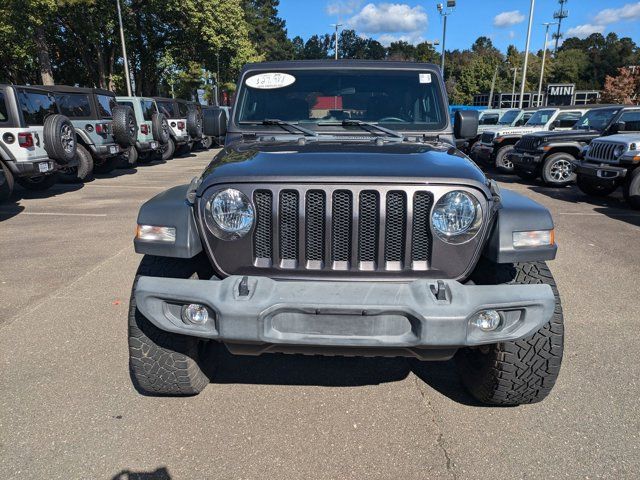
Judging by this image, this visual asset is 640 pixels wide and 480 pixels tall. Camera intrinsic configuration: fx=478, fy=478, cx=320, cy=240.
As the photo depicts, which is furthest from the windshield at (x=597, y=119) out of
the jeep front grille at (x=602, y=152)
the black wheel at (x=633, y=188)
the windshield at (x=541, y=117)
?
the black wheel at (x=633, y=188)

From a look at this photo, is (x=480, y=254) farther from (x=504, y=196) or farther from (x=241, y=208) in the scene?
(x=241, y=208)

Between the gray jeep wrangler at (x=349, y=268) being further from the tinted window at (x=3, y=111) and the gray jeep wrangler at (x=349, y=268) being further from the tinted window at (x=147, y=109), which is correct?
the tinted window at (x=147, y=109)

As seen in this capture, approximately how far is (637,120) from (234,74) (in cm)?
3076

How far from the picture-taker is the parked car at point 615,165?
27.1ft

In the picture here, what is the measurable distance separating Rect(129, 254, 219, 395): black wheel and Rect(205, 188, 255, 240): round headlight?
1.12 feet

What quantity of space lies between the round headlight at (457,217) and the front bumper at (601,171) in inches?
300

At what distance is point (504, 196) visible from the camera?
8.52 ft

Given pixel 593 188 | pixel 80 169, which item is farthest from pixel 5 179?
pixel 593 188

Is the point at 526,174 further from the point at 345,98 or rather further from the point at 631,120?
the point at 345,98

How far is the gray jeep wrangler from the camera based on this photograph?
210cm

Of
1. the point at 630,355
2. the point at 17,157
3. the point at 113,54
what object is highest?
the point at 113,54

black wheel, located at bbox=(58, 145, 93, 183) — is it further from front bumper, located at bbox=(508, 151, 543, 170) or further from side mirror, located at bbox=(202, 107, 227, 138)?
front bumper, located at bbox=(508, 151, 543, 170)

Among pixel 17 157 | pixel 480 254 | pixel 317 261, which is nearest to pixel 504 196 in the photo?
pixel 480 254

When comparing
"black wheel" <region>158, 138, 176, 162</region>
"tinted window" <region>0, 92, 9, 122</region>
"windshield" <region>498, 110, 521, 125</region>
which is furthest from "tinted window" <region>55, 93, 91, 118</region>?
"windshield" <region>498, 110, 521, 125</region>
